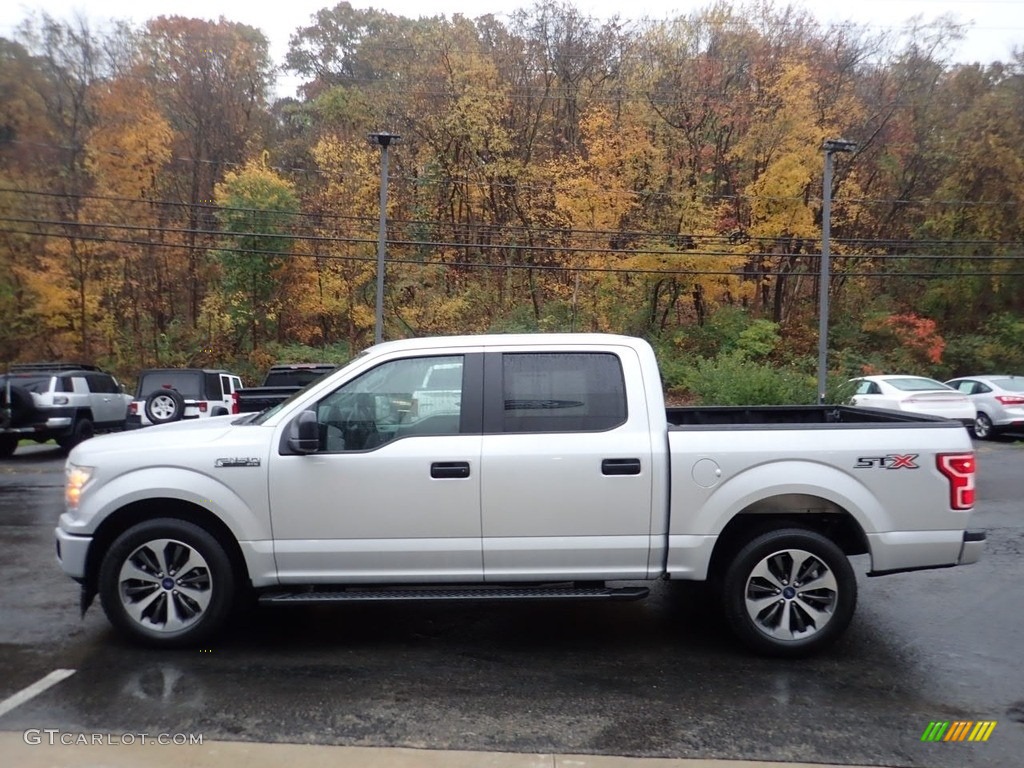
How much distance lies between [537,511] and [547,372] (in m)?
0.88

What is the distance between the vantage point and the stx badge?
509 centimetres

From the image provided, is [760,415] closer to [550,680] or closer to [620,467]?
[620,467]

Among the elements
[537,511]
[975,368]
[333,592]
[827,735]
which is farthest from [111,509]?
[975,368]

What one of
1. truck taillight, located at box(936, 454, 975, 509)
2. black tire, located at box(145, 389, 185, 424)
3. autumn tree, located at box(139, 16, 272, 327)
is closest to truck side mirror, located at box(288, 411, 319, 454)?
truck taillight, located at box(936, 454, 975, 509)

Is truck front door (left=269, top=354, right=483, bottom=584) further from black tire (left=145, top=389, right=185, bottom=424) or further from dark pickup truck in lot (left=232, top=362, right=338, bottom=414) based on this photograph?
black tire (left=145, top=389, right=185, bottom=424)

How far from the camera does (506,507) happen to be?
5.07 m

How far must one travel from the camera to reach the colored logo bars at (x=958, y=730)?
415cm

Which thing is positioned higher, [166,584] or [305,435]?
[305,435]

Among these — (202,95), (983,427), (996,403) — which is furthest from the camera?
(202,95)

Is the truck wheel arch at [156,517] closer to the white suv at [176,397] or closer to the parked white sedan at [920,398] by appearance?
the white suv at [176,397]

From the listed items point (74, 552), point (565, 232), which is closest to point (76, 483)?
point (74, 552)

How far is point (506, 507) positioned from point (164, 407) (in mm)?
13469

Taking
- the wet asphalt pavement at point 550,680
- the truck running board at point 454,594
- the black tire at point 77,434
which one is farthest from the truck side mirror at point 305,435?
the black tire at point 77,434

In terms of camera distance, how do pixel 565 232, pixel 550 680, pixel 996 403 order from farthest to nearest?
pixel 565 232 < pixel 996 403 < pixel 550 680
